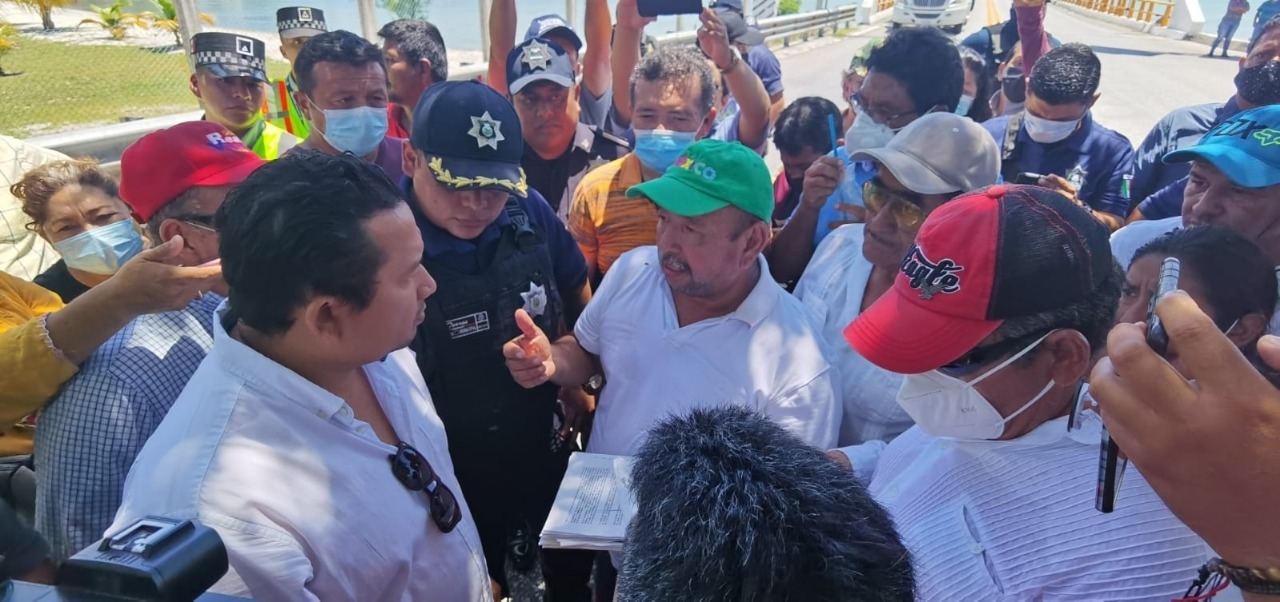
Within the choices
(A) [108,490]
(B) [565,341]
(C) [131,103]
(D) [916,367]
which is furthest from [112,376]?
(C) [131,103]

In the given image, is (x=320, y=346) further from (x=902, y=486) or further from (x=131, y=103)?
(x=131, y=103)

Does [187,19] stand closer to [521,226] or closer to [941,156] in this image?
[521,226]

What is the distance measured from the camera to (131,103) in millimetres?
8117

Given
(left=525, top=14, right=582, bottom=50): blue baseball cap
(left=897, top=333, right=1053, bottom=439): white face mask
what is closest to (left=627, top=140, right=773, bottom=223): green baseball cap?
(left=897, top=333, right=1053, bottom=439): white face mask

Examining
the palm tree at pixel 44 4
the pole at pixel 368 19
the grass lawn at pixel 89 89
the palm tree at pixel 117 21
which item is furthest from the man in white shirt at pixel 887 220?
the palm tree at pixel 117 21

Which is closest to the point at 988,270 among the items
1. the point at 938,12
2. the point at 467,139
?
the point at 467,139

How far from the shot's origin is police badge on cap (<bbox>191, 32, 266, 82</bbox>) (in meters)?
3.84

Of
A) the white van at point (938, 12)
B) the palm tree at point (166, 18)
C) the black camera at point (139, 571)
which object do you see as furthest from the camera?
the white van at point (938, 12)

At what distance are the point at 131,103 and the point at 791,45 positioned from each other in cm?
1693

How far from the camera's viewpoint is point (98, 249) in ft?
7.83

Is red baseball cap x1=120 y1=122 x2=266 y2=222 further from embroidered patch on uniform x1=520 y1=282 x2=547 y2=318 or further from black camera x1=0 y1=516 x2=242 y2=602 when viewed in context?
black camera x1=0 y1=516 x2=242 y2=602

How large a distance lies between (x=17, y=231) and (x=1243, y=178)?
5745 millimetres

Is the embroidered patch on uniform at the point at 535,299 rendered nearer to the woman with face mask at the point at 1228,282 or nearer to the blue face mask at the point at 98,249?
the blue face mask at the point at 98,249

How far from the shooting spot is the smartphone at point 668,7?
385cm
